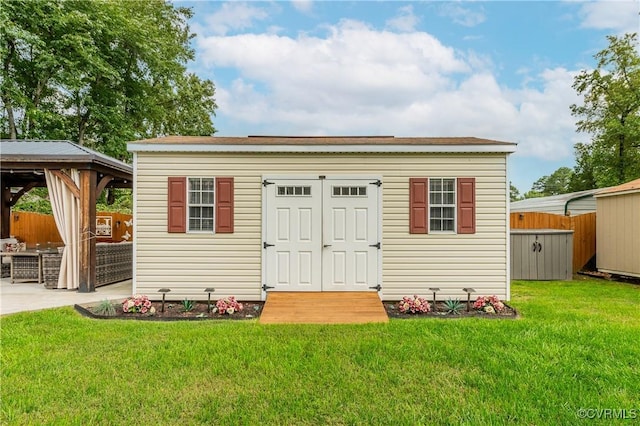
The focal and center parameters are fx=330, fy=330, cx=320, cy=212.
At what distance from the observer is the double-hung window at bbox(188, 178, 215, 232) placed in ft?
19.6

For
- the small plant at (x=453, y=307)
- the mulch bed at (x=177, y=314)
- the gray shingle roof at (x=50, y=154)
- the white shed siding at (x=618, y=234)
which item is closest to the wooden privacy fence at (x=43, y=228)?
the gray shingle roof at (x=50, y=154)

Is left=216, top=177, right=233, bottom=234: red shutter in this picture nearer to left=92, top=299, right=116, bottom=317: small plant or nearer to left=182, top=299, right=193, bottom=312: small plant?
left=182, top=299, right=193, bottom=312: small plant

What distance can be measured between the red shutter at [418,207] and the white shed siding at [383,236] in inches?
4.2

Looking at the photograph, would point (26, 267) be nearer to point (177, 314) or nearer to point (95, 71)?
point (177, 314)

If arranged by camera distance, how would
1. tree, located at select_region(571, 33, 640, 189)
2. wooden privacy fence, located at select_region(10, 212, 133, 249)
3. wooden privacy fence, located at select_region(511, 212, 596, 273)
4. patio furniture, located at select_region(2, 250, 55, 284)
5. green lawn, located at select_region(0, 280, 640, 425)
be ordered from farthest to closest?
tree, located at select_region(571, 33, 640, 189) → wooden privacy fence, located at select_region(10, 212, 133, 249) → wooden privacy fence, located at select_region(511, 212, 596, 273) → patio furniture, located at select_region(2, 250, 55, 284) → green lawn, located at select_region(0, 280, 640, 425)

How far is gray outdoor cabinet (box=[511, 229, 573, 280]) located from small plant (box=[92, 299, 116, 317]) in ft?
28.7

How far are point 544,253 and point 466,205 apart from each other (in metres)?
3.98

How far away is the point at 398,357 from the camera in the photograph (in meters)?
3.51

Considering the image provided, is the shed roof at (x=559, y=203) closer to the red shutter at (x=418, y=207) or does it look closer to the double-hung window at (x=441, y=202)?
the double-hung window at (x=441, y=202)

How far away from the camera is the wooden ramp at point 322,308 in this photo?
15.8 feet

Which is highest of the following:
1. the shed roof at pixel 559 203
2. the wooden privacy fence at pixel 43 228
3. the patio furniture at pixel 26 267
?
the shed roof at pixel 559 203

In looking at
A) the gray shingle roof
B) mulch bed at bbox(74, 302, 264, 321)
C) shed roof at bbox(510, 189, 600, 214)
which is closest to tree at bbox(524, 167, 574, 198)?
shed roof at bbox(510, 189, 600, 214)

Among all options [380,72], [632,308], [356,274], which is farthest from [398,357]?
[380,72]

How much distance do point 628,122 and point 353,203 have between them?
640 inches
